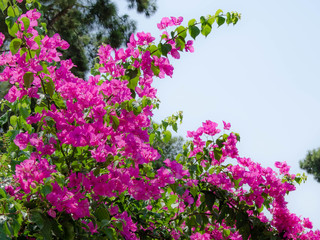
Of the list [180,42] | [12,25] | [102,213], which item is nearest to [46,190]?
[102,213]

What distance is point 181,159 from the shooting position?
2.76 m

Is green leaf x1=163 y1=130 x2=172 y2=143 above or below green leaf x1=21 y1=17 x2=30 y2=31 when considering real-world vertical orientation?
above

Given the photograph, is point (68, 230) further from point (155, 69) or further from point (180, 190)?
point (155, 69)

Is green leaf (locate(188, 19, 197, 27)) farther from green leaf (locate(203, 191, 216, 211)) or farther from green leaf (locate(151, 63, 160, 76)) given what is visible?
green leaf (locate(203, 191, 216, 211))

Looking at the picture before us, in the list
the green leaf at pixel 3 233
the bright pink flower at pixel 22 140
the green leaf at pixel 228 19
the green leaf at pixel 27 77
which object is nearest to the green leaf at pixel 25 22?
the green leaf at pixel 27 77

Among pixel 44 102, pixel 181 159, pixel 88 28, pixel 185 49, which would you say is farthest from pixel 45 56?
pixel 88 28

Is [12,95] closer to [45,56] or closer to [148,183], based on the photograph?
[45,56]

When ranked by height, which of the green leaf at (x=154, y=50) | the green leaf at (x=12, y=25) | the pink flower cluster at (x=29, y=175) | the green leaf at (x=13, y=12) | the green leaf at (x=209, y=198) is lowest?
the pink flower cluster at (x=29, y=175)

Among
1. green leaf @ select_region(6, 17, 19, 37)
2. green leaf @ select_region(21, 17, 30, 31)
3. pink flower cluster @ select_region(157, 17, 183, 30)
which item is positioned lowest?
green leaf @ select_region(6, 17, 19, 37)

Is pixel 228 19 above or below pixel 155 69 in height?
above

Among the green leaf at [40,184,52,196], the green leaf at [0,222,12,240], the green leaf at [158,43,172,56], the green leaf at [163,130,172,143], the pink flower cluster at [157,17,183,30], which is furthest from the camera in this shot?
the green leaf at [163,130,172,143]

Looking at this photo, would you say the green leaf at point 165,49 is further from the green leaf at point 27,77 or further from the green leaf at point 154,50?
the green leaf at point 27,77

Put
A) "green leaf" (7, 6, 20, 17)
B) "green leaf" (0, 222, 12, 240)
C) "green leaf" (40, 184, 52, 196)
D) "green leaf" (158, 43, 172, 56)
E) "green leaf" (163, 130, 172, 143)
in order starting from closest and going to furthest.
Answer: "green leaf" (0, 222, 12, 240) < "green leaf" (40, 184, 52, 196) < "green leaf" (7, 6, 20, 17) < "green leaf" (158, 43, 172, 56) < "green leaf" (163, 130, 172, 143)

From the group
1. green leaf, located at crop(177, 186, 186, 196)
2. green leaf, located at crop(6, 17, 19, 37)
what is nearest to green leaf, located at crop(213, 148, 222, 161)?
green leaf, located at crop(177, 186, 186, 196)
